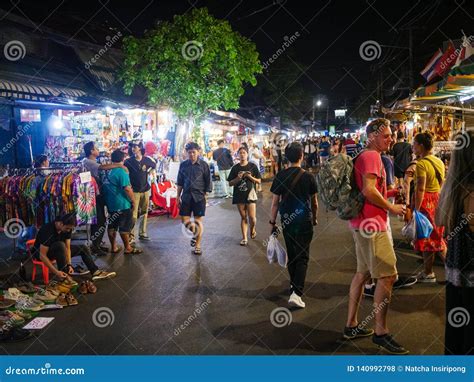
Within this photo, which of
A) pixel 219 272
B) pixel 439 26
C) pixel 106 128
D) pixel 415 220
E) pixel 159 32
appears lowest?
pixel 219 272

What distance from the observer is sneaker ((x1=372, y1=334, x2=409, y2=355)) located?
3758mm

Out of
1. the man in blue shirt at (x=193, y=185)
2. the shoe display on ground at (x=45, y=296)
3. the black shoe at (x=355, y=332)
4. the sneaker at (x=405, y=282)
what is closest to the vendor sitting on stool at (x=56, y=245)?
the shoe display on ground at (x=45, y=296)

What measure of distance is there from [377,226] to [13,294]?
484 cm

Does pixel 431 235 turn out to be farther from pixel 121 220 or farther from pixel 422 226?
pixel 121 220

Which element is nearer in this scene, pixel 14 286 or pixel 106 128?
pixel 14 286

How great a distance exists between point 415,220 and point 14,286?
18.9 feet

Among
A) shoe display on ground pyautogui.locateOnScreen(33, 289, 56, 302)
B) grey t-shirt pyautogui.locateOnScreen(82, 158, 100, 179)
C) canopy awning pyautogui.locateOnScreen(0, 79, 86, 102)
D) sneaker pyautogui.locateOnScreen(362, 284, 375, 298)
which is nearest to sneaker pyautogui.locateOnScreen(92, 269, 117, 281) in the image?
shoe display on ground pyautogui.locateOnScreen(33, 289, 56, 302)

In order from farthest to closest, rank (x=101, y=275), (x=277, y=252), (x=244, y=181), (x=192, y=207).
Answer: (x=244, y=181) → (x=192, y=207) → (x=101, y=275) → (x=277, y=252)

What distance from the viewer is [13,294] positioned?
5496 millimetres

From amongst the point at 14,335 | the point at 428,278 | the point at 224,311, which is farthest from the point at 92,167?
the point at 428,278

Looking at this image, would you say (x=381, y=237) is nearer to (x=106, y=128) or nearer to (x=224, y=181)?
(x=106, y=128)

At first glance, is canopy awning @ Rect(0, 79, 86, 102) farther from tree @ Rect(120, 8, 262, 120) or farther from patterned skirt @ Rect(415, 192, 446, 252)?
patterned skirt @ Rect(415, 192, 446, 252)

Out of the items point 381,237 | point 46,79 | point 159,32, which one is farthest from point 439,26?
point 381,237

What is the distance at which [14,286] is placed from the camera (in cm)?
586
